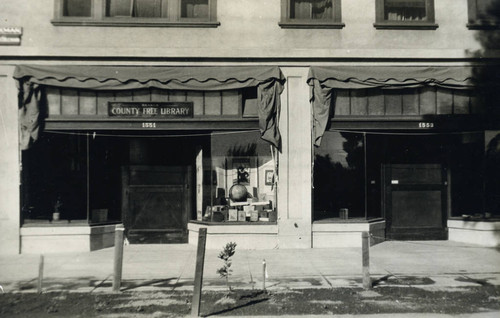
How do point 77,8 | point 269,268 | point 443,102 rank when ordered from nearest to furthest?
point 269,268
point 77,8
point 443,102

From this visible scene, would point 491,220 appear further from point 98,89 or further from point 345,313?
point 98,89

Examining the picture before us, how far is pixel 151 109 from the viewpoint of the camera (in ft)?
38.4

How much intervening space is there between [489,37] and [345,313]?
340 inches

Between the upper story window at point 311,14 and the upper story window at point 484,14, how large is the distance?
322 cm

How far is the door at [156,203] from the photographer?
12406mm

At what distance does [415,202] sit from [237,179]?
4.67 m

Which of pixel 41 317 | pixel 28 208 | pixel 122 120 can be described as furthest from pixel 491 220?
pixel 28 208

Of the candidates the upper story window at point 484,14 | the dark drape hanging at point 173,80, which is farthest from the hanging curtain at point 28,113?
the upper story window at point 484,14

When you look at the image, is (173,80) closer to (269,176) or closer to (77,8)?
(77,8)

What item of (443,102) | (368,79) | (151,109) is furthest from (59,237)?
(443,102)

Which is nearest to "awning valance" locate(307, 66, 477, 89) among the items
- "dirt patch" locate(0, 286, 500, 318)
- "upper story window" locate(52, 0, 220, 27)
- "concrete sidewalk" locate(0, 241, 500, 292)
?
"upper story window" locate(52, 0, 220, 27)

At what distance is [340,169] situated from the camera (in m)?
12.3

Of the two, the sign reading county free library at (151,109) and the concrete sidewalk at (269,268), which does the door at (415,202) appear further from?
the sign reading county free library at (151,109)

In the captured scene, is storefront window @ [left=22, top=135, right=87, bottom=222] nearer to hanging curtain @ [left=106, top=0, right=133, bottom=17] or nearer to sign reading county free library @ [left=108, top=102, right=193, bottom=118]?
sign reading county free library @ [left=108, top=102, right=193, bottom=118]
